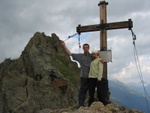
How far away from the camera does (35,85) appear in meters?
35.6

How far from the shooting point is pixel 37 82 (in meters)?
35.8

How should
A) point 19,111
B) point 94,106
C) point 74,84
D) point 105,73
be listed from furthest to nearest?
point 74,84 → point 19,111 → point 105,73 → point 94,106

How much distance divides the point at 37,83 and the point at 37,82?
0.22 meters

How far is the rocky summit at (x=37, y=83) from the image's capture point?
3419 centimetres

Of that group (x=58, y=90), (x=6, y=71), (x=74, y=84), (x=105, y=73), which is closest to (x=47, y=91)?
(x=58, y=90)

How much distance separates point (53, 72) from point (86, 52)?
75.8 ft

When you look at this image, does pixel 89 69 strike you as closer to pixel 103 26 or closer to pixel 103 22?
pixel 103 26

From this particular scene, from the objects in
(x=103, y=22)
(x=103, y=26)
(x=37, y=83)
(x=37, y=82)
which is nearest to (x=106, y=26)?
(x=103, y=26)

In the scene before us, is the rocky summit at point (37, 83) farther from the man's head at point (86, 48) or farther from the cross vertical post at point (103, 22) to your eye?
the man's head at point (86, 48)

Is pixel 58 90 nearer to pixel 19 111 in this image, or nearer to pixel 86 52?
pixel 19 111

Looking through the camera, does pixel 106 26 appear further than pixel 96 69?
Yes

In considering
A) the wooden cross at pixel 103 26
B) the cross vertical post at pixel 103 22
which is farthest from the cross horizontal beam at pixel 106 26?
the cross vertical post at pixel 103 22

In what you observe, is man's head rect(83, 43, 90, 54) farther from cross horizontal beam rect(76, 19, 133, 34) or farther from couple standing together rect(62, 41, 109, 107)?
cross horizontal beam rect(76, 19, 133, 34)

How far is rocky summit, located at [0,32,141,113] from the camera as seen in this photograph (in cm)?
3419
